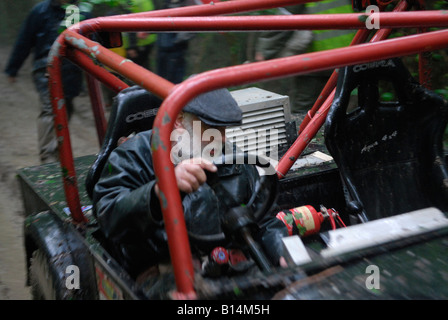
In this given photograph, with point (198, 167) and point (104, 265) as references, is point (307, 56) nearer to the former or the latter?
point (198, 167)

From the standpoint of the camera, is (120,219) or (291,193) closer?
(120,219)

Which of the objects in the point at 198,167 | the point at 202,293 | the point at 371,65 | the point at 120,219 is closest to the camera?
the point at 202,293

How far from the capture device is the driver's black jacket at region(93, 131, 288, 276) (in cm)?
145

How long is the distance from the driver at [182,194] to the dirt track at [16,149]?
1653 mm

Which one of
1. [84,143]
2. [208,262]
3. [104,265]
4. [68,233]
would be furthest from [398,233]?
[84,143]

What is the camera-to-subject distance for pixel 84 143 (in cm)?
562

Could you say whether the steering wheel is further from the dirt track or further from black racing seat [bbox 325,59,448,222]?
the dirt track

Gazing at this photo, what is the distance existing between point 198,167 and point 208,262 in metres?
0.28

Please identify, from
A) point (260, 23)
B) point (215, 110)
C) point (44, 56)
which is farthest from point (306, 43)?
point (215, 110)

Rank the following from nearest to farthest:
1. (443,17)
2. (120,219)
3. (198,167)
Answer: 1. (198,167)
2. (120,219)
3. (443,17)

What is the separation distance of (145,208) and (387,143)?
49.3 inches

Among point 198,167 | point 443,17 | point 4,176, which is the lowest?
point 4,176

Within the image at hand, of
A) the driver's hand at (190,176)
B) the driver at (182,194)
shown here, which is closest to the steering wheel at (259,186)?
the driver at (182,194)
